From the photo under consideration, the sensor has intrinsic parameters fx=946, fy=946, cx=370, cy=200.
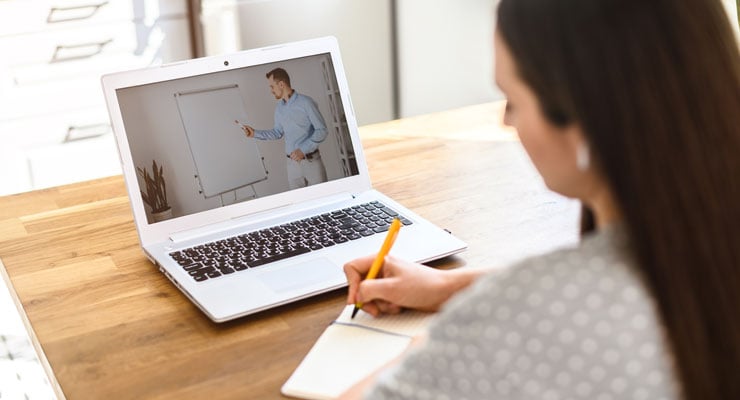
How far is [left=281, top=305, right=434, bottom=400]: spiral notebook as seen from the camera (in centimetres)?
97

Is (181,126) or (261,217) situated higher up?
(181,126)

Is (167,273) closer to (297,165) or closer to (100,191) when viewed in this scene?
(297,165)

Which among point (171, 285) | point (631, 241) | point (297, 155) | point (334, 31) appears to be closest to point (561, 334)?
point (631, 241)

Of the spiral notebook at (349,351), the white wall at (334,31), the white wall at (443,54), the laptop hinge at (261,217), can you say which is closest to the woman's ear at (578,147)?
the spiral notebook at (349,351)

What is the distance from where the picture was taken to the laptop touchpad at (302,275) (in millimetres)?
1197

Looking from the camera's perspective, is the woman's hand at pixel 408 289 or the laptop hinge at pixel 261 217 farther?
the laptop hinge at pixel 261 217

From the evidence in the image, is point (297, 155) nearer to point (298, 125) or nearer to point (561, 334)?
point (298, 125)

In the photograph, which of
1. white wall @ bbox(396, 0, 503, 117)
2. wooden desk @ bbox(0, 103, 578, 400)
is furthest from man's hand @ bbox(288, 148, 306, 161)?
white wall @ bbox(396, 0, 503, 117)

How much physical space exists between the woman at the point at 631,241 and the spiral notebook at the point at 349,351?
0.28m

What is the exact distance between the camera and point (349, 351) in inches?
41.0

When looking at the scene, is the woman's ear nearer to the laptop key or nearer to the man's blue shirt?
the laptop key

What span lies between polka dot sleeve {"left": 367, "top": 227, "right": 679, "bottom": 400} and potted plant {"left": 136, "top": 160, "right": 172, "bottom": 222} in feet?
2.36

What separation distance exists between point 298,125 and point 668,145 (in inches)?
31.9

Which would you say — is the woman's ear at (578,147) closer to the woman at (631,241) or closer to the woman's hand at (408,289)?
the woman at (631,241)
